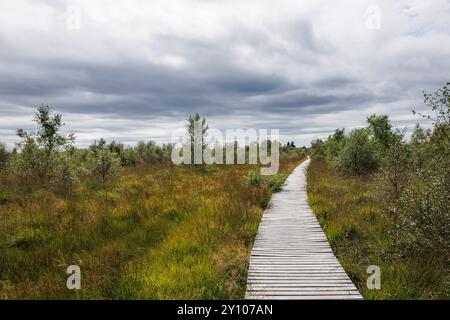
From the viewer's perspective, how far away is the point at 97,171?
1627 centimetres

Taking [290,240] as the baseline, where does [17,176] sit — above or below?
above

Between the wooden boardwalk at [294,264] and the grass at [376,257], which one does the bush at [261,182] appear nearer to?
the grass at [376,257]

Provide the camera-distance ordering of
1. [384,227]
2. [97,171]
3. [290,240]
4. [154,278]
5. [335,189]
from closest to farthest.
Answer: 1. [154,278]
2. [290,240]
3. [384,227]
4. [335,189]
5. [97,171]

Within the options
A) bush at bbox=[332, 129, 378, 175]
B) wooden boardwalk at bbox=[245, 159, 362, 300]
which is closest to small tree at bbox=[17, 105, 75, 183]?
wooden boardwalk at bbox=[245, 159, 362, 300]

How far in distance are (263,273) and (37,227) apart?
247 inches

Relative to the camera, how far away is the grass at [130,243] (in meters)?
4.75

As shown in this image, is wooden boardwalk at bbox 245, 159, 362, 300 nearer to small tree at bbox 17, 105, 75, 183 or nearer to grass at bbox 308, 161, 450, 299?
grass at bbox 308, 161, 450, 299

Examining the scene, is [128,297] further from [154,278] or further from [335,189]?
[335,189]

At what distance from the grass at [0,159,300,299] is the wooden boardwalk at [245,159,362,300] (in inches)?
11.7

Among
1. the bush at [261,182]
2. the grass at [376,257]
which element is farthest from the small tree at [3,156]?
the grass at [376,257]

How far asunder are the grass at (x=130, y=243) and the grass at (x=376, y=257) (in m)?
1.95

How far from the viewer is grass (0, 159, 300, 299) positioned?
15.6 ft

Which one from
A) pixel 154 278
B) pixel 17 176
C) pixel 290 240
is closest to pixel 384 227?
pixel 290 240

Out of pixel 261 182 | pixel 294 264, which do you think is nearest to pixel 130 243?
pixel 294 264
